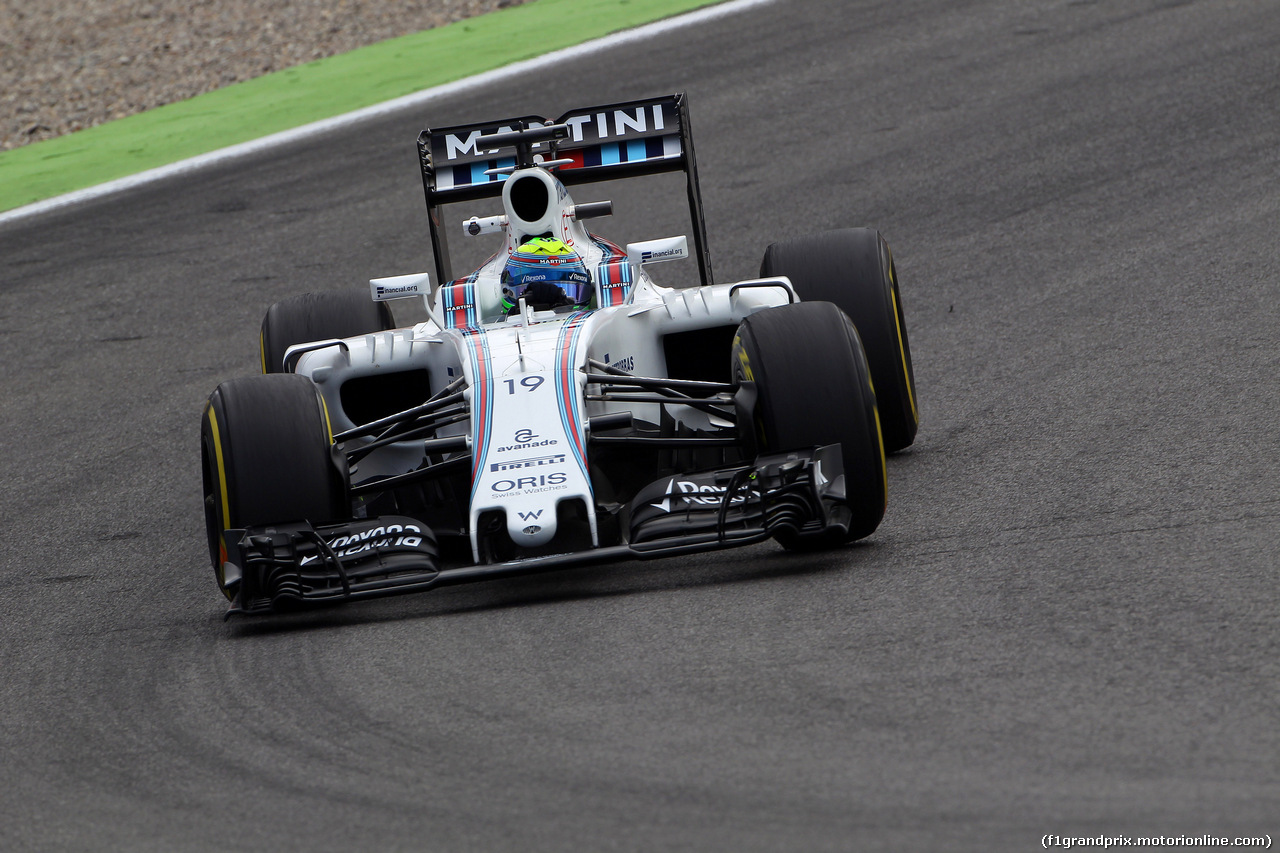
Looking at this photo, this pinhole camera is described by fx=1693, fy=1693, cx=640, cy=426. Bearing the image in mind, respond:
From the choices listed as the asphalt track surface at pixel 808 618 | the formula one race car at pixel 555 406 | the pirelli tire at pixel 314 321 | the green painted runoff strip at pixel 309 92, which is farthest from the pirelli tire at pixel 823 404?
the green painted runoff strip at pixel 309 92

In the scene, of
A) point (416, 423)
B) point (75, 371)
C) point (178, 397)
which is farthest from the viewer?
point (75, 371)

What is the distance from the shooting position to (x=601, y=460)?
6.81 metres

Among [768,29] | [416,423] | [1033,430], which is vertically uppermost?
[768,29]

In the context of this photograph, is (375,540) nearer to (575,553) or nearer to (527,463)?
(527,463)

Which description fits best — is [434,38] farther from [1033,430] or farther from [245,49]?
[1033,430]

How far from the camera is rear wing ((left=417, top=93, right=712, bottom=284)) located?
8.05 metres

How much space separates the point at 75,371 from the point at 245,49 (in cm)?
854

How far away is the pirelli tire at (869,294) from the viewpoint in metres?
7.42

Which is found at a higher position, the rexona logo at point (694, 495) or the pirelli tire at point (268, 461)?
the pirelli tire at point (268, 461)

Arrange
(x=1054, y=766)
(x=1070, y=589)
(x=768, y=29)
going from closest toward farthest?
(x=1054, y=766)
(x=1070, y=589)
(x=768, y=29)

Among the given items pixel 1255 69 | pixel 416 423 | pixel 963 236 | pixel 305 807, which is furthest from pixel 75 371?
pixel 1255 69

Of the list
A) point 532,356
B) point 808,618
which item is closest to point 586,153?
point 532,356

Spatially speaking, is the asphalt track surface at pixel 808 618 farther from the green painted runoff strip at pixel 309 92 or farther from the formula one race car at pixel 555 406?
the green painted runoff strip at pixel 309 92

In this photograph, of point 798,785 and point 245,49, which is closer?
point 798,785
